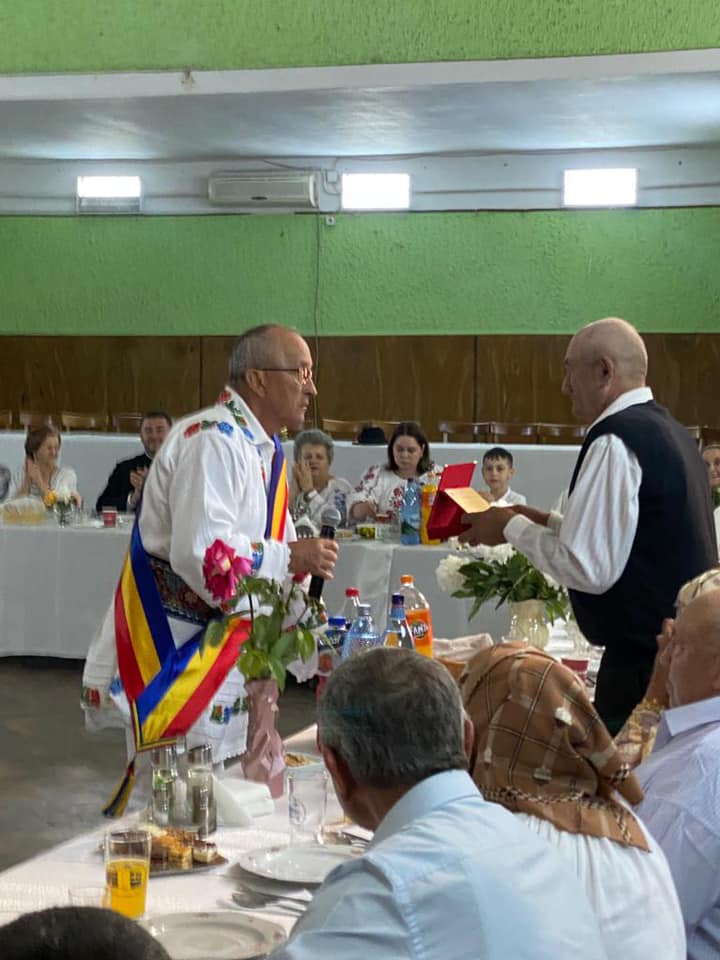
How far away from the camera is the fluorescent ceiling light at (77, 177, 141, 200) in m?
12.1

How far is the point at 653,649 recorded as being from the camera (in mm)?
3100

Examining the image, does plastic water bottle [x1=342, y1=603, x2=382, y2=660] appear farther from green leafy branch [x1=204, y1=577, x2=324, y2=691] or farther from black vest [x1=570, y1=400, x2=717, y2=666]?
black vest [x1=570, y1=400, x2=717, y2=666]

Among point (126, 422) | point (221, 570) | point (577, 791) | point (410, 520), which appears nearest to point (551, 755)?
point (577, 791)

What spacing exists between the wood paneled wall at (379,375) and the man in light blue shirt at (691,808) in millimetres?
9607

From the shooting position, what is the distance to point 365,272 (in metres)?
11.8

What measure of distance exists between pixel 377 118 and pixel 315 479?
11.0 ft

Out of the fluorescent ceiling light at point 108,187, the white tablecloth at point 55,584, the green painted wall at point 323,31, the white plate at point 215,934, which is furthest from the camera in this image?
the fluorescent ceiling light at point 108,187

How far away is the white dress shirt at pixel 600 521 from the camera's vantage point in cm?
307

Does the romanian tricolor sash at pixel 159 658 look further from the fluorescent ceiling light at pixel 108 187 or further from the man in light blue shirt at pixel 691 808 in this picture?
the fluorescent ceiling light at pixel 108 187

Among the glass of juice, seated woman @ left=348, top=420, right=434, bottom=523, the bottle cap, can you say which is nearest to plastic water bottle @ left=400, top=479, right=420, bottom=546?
seated woman @ left=348, top=420, right=434, bottom=523

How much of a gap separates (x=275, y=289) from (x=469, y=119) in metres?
2.90

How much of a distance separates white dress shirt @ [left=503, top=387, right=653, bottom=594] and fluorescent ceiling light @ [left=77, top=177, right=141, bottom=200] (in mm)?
9633

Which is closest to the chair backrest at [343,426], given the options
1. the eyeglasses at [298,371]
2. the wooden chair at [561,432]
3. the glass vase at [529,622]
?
the wooden chair at [561,432]

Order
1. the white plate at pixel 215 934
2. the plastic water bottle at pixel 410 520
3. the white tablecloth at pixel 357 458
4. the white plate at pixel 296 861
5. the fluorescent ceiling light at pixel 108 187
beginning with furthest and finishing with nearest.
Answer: the fluorescent ceiling light at pixel 108 187 → the white tablecloth at pixel 357 458 → the plastic water bottle at pixel 410 520 → the white plate at pixel 296 861 → the white plate at pixel 215 934
